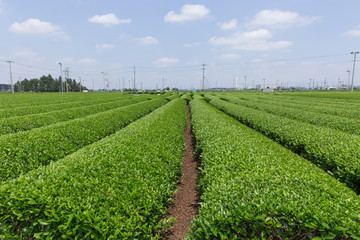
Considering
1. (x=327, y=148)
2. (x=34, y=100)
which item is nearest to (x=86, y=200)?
(x=327, y=148)

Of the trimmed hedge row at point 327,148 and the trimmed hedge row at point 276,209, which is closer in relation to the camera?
the trimmed hedge row at point 276,209

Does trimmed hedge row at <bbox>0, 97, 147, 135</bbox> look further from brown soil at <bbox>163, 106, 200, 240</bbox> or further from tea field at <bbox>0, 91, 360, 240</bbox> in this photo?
brown soil at <bbox>163, 106, 200, 240</bbox>

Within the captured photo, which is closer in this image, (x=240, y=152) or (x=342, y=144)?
(x=240, y=152)

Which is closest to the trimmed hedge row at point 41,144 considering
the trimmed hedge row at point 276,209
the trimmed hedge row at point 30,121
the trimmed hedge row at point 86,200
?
the trimmed hedge row at point 86,200

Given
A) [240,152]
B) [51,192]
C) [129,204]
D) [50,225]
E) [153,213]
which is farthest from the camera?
[240,152]

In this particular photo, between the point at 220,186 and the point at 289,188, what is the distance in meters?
1.23

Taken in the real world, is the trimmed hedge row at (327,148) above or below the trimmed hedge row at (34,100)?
below

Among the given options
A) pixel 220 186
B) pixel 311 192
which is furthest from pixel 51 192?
pixel 311 192

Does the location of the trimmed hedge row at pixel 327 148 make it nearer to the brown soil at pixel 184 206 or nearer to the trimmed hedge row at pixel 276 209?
the trimmed hedge row at pixel 276 209

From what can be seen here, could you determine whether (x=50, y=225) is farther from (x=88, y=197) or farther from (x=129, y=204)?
(x=129, y=204)

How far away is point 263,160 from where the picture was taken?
472 centimetres

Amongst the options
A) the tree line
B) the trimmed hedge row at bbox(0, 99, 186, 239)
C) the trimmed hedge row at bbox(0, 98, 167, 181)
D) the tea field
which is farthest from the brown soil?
the tree line

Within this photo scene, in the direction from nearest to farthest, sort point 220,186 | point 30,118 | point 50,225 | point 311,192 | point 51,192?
point 50,225 < point 51,192 < point 311,192 < point 220,186 < point 30,118

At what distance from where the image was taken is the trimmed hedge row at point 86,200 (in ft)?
8.98
